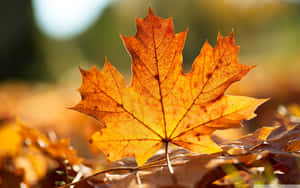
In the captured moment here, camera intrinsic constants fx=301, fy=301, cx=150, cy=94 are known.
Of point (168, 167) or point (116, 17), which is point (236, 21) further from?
point (168, 167)

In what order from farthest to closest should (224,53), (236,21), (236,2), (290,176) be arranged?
(236,21)
(236,2)
(224,53)
(290,176)

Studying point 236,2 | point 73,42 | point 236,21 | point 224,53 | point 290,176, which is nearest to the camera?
point 290,176

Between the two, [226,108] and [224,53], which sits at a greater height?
[224,53]

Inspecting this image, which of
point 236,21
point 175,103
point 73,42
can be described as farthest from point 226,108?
point 73,42

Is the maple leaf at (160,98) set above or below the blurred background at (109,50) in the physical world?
below

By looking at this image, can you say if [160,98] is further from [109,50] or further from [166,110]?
[109,50]
